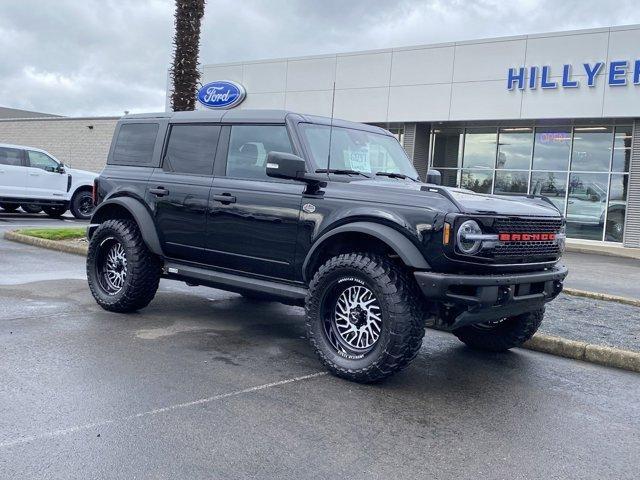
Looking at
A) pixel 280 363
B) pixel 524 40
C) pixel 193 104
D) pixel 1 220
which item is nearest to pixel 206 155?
pixel 280 363

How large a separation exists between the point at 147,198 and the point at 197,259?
86 centimetres

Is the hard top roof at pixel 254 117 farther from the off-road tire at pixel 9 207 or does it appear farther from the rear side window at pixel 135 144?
the off-road tire at pixel 9 207

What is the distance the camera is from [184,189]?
239 inches

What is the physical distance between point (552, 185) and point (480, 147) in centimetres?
280

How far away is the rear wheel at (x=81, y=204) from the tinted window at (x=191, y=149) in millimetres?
12741

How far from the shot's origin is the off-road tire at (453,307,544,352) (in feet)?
18.6

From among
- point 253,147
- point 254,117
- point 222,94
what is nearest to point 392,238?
point 253,147

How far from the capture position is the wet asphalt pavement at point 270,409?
3.38 metres

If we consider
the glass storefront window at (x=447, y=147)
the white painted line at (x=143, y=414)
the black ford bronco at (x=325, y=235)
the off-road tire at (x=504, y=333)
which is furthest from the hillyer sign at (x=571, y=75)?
the white painted line at (x=143, y=414)

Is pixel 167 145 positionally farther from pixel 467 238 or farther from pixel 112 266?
pixel 467 238

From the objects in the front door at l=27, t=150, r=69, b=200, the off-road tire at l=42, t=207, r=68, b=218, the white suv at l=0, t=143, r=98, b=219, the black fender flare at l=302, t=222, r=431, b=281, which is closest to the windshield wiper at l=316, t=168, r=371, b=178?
the black fender flare at l=302, t=222, r=431, b=281

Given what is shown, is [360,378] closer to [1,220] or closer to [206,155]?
[206,155]

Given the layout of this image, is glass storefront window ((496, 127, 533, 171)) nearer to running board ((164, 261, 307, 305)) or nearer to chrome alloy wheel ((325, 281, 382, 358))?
running board ((164, 261, 307, 305))

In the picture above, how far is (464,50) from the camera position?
805 inches
